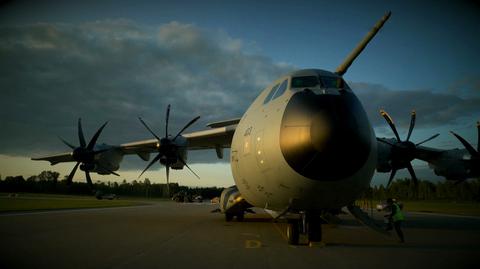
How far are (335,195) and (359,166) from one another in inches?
29.5

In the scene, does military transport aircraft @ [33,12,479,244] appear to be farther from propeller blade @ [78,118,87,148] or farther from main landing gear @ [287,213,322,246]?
propeller blade @ [78,118,87,148]

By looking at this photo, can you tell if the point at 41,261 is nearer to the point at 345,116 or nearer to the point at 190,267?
the point at 190,267

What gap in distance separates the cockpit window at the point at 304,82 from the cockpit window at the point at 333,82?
0.18m

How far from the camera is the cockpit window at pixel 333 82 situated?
7.81 meters

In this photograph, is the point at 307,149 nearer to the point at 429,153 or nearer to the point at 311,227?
the point at 311,227

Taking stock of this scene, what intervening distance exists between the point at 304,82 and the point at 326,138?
245 centimetres

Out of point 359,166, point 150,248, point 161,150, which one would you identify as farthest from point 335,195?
point 161,150

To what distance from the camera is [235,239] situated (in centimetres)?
1056

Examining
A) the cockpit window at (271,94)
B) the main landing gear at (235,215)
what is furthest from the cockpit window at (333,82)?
the main landing gear at (235,215)

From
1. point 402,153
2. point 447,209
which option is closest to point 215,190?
point 447,209

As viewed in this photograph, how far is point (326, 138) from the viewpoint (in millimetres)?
5988

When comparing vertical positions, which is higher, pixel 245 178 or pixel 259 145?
pixel 259 145

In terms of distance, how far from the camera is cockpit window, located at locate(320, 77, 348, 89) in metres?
7.81

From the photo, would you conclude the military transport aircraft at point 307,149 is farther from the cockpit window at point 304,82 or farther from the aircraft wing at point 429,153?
the aircraft wing at point 429,153
